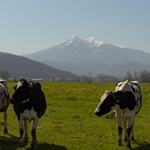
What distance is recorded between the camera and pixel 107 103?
13.4m

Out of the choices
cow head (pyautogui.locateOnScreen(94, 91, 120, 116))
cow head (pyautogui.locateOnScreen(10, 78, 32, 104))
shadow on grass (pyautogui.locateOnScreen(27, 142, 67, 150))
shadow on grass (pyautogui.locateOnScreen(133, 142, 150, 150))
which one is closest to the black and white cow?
cow head (pyautogui.locateOnScreen(94, 91, 120, 116))

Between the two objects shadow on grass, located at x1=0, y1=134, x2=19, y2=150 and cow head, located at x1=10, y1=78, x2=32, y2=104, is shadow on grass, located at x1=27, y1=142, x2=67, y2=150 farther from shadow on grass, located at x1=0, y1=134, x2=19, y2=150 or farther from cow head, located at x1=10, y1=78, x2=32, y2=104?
cow head, located at x1=10, y1=78, x2=32, y2=104

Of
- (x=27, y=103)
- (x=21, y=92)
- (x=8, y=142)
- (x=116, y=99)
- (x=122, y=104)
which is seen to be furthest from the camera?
(x=8, y=142)

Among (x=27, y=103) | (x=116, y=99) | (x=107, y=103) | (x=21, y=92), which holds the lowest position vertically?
(x=27, y=103)

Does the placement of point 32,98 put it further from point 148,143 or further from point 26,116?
point 148,143

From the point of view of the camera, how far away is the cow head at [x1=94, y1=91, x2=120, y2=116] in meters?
13.3

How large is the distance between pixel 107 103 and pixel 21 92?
351 centimetres

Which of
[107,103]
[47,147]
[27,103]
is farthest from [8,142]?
[107,103]

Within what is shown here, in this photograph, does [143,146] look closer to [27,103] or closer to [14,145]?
[27,103]

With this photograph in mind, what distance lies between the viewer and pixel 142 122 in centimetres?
2203

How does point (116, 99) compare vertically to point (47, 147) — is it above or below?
above

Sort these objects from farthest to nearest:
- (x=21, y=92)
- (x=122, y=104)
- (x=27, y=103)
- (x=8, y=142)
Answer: (x=8, y=142), (x=122, y=104), (x=27, y=103), (x=21, y=92)

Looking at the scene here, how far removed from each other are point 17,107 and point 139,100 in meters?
5.87

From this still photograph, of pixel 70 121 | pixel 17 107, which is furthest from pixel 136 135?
pixel 17 107
